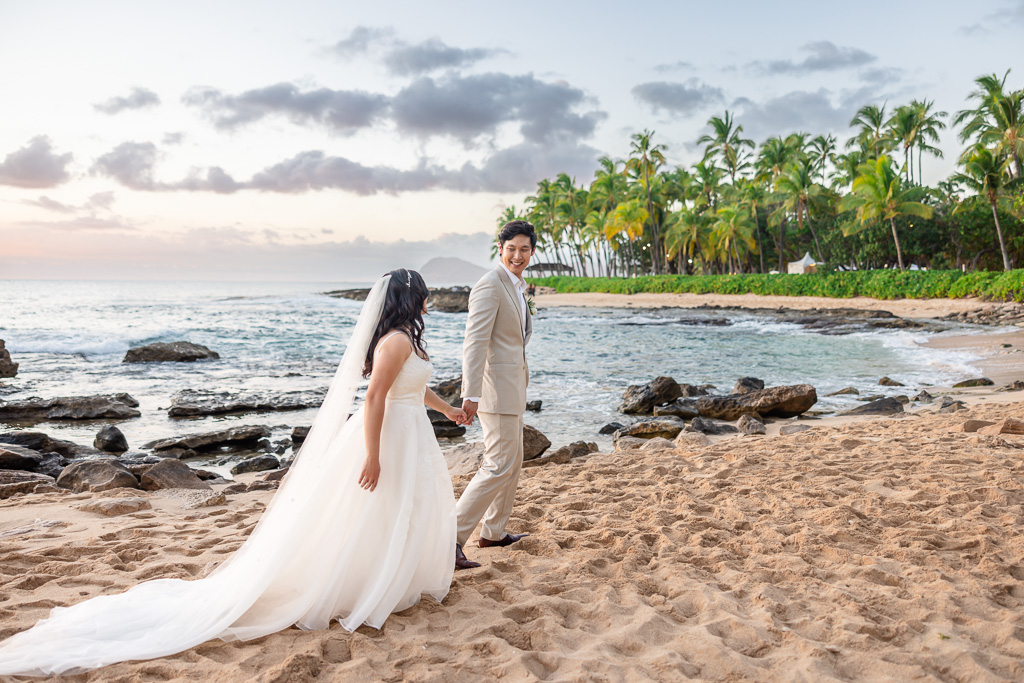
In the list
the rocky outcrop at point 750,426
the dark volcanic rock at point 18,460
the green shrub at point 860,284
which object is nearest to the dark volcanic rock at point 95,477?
the dark volcanic rock at point 18,460

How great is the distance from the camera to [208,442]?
860 cm

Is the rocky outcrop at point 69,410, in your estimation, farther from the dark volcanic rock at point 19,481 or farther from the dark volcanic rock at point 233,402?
the dark volcanic rock at point 19,481

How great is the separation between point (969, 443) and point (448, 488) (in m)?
5.54

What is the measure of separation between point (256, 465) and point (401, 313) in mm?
5271

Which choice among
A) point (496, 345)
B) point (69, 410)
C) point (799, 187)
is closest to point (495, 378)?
point (496, 345)

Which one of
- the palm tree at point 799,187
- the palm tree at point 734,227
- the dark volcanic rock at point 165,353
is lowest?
the dark volcanic rock at point 165,353

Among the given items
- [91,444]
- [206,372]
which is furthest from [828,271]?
[91,444]

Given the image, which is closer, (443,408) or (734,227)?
(443,408)

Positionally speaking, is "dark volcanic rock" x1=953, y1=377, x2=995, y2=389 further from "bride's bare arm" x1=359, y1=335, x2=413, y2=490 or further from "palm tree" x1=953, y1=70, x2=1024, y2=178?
"palm tree" x1=953, y1=70, x2=1024, y2=178

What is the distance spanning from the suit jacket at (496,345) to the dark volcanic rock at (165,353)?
57.9ft

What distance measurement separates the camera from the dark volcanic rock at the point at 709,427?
910 cm

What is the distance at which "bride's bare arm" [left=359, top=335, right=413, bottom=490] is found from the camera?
3.15 metres

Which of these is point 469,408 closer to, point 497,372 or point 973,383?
point 497,372

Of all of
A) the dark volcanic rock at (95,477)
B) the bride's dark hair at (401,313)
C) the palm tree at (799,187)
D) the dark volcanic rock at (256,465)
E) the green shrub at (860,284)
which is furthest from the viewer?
the palm tree at (799,187)
